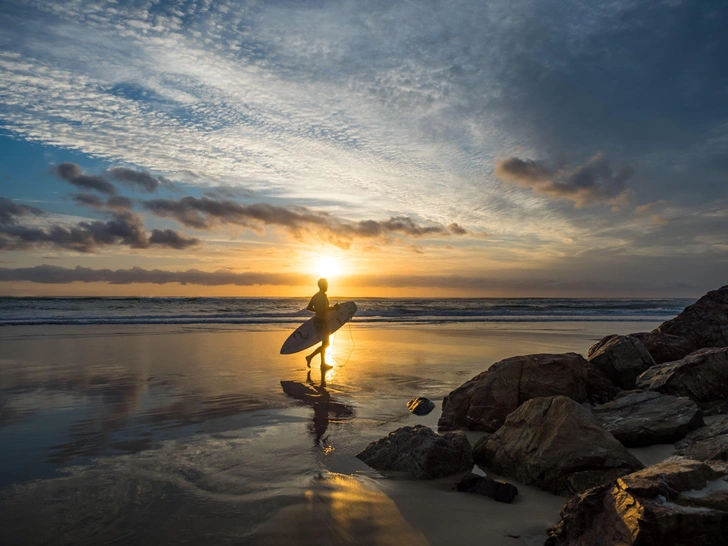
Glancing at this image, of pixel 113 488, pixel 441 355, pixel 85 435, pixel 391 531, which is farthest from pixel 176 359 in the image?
pixel 391 531

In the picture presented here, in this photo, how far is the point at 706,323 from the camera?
9258mm

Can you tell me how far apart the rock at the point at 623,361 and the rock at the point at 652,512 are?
492 centimetres

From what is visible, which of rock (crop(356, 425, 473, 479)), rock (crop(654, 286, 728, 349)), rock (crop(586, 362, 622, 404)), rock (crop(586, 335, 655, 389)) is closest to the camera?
rock (crop(356, 425, 473, 479))

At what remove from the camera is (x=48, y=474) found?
15.7 ft

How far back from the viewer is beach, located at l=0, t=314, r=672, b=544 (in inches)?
143

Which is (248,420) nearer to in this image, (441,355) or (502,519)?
(502,519)

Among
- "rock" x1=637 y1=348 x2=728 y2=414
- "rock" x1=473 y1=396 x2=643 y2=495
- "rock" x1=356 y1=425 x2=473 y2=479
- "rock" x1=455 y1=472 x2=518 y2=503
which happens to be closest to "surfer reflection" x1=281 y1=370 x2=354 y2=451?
"rock" x1=356 y1=425 x2=473 y2=479

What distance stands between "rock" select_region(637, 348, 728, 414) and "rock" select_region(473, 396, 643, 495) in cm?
266

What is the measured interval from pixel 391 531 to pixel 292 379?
719 cm

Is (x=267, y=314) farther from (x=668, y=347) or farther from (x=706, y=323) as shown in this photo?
(x=706, y=323)

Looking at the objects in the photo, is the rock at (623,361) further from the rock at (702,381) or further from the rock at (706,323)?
the rock at (706,323)

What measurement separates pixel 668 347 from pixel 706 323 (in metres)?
1.29

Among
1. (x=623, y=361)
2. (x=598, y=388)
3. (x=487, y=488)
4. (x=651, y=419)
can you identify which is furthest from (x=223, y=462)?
(x=623, y=361)

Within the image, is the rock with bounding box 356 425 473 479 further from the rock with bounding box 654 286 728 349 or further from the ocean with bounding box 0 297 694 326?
the ocean with bounding box 0 297 694 326
